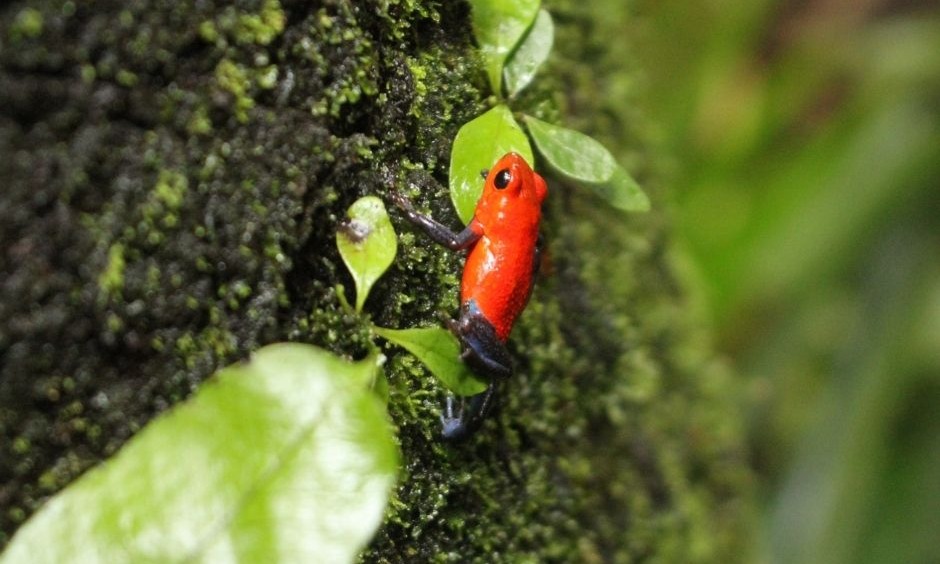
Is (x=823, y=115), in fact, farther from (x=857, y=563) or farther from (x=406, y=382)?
(x=406, y=382)

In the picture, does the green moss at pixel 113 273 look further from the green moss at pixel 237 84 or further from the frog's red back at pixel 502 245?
the frog's red back at pixel 502 245

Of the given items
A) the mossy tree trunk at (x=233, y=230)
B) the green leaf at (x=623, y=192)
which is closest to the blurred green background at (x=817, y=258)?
the green leaf at (x=623, y=192)

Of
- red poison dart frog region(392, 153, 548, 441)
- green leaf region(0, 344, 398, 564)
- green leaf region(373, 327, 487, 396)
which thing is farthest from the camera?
red poison dart frog region(392, 153, 548, 441)

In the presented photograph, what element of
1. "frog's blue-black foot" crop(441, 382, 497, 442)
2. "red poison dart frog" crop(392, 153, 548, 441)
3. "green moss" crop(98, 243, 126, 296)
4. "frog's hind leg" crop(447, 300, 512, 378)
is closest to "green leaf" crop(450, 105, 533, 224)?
"red poison dart frog" crop(392, 153, 548, 441)

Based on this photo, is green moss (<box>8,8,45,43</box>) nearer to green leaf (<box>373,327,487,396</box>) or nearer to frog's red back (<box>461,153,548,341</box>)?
green leaf (<box>373,327,487,396</box>)

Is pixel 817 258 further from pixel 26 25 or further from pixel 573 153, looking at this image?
pixel 26 25

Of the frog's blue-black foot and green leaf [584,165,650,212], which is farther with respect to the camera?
green leaf [584,165,650,212]

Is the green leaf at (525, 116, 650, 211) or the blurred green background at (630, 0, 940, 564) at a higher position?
the green leaf at (525, 116, 650, 211)
